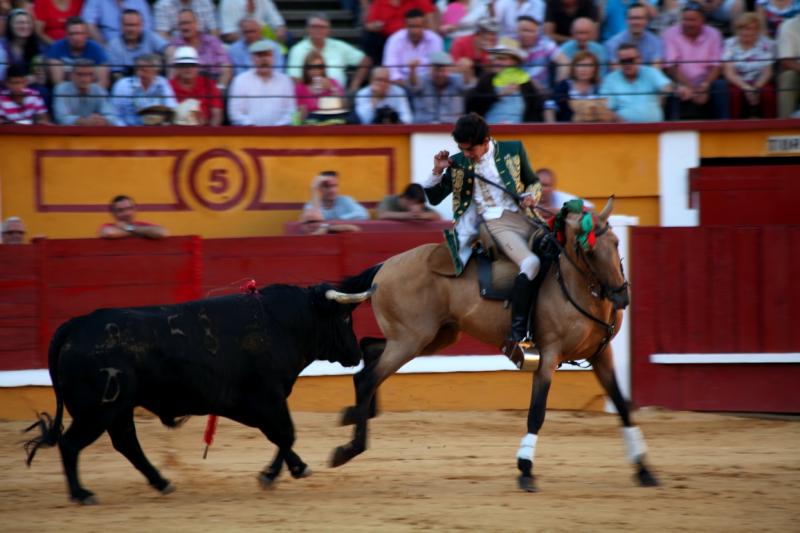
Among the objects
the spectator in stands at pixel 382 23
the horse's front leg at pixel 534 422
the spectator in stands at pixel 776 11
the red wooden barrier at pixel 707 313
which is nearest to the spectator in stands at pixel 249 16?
the spectator in stands at pixel 382 23

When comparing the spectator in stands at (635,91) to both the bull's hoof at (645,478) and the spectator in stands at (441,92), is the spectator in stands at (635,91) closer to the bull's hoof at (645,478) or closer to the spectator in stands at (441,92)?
the spectator in stands at (441,92)

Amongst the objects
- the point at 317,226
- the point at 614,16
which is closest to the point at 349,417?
the point at 317,226

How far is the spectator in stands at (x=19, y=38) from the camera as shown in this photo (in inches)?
425

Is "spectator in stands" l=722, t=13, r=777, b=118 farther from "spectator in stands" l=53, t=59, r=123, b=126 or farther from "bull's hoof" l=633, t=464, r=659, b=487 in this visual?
"spectator in stands" l=53, t=59, r=123, b=126

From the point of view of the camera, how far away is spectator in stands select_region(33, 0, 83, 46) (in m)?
11.1

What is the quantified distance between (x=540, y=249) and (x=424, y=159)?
380 cm

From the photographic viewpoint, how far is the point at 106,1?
37.1 ft

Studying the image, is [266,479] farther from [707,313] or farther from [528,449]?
[707,313]

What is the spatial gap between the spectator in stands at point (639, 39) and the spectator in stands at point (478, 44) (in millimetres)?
1096

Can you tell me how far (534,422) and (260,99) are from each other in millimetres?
5025

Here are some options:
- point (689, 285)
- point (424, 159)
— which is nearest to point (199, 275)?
point (424, 159)

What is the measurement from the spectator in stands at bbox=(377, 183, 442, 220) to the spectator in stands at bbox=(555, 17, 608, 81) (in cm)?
209

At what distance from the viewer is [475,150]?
291 inches

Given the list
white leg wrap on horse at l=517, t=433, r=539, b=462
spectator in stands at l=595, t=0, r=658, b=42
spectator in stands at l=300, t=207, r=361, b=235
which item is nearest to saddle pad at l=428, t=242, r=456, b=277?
white leg wrap on horse at l=517, t=433, r=539, b=462
